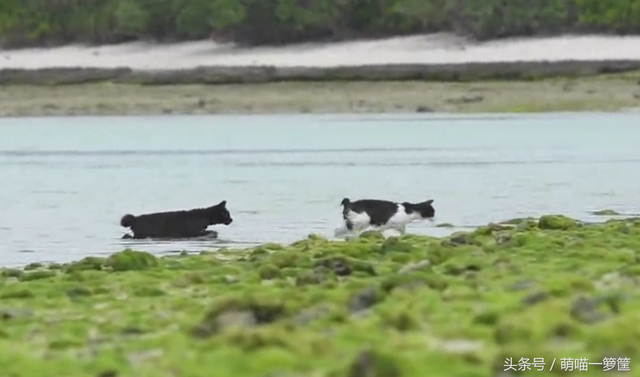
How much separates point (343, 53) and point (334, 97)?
21.2ft

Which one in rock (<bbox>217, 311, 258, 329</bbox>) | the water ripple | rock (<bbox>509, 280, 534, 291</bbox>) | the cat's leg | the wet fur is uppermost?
rock (<bbox>217, 311, 258, 329</bbox>)

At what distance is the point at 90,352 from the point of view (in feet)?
27.1

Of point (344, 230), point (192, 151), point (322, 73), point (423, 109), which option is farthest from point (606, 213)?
point (322, 73)

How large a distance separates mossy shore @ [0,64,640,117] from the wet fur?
28.8 m

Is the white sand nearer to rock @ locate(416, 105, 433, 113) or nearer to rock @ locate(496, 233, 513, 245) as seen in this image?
rock @ locate(416, 105, 433, 113)

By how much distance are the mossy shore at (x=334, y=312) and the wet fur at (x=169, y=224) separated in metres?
4.90

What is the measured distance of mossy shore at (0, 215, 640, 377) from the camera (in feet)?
24.0

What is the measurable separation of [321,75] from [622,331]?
44330 millimetres

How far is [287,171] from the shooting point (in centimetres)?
3075

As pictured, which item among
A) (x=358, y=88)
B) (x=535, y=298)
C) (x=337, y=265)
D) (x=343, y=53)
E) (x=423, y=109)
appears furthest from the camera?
(x=343, y=53)

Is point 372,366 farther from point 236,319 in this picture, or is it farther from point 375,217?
point 375,217

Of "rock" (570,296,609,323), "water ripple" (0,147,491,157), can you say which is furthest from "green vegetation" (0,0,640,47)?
"rock" (570,296,609,323)

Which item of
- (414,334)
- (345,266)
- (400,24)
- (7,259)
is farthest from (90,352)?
(400,24)

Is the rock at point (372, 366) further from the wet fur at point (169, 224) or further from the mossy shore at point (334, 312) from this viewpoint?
the wet fur at point (169, 224)
